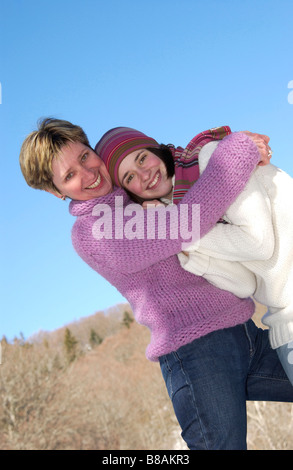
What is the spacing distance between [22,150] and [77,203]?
1.28 feet

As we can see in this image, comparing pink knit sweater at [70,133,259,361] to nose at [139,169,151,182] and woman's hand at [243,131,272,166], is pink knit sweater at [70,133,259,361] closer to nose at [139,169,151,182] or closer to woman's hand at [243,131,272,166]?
woman's hand at [243,131,272,166]

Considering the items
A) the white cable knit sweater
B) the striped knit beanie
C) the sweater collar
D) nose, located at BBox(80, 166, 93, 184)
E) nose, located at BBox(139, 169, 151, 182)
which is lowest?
the white cable knit sweater

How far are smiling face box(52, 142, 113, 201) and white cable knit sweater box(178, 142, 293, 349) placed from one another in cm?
53

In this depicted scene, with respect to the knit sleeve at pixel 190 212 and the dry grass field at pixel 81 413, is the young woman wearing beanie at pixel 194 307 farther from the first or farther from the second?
the dry grass field at pixel 81 413

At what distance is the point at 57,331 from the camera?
38.6 m

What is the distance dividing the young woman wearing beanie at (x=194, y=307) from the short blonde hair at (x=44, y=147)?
0.07ft

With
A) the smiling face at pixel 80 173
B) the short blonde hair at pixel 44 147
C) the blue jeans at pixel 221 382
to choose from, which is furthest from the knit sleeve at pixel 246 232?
the short blonde hair at pixel 44 147

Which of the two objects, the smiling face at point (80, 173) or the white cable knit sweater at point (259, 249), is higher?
the smiling face at point (80, 173)

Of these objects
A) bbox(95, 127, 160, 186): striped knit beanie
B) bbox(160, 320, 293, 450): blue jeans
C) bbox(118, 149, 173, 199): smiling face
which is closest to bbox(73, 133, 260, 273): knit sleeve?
bbox(118, 149, 173, 199): smiling face

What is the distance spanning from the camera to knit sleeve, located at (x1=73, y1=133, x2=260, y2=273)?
225 centimetres

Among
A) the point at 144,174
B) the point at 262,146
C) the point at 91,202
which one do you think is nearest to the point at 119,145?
the point at 144,174

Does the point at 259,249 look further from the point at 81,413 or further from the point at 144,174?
the point at 81,413

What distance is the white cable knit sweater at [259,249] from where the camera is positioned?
88.4 inches
